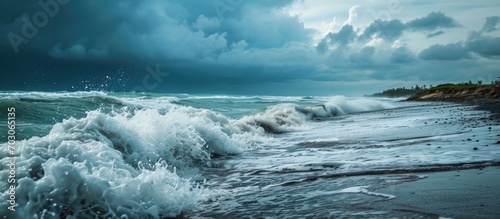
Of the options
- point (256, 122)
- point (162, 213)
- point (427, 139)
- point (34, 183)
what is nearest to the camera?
point (34, 183)

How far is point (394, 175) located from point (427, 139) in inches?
181

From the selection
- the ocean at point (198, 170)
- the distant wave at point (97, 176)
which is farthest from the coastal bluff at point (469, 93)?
the distant wave at point (97, 176)

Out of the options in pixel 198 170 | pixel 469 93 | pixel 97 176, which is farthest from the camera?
pixel 469 93

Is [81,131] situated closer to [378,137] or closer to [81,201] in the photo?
[81,201]

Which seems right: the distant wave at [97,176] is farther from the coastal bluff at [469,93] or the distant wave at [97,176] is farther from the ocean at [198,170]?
the coastal bluff at [469,93]

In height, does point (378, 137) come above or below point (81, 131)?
below

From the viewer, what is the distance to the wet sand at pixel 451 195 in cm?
407

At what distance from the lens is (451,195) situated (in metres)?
4.69

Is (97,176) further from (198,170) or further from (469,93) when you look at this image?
(469,93)

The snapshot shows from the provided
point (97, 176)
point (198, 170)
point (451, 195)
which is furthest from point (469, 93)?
point (97, 176)

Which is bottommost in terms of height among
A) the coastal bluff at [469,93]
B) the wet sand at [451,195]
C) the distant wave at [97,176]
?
the wet sand at [451,195]

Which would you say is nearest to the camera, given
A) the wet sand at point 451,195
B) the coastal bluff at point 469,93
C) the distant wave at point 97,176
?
the wet sand at point 451,195

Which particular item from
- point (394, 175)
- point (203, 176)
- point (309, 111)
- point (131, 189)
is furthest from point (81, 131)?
point (309, 111)

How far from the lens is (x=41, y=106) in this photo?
55.0 ft
